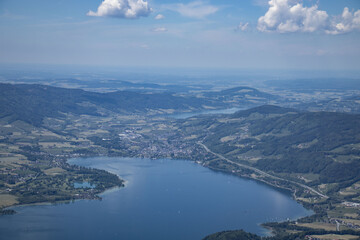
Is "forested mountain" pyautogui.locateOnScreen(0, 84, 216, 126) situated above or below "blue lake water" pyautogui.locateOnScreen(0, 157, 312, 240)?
above

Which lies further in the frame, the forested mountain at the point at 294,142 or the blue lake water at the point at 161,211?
the forested mountain at the point at 294,142

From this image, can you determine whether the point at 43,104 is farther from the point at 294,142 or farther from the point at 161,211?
the point at 161,211

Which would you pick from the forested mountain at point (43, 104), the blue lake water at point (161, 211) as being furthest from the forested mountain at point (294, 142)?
the forested mountain at point (43, 104)

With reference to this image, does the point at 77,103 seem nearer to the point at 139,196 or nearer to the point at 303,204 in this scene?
the point at 139,196

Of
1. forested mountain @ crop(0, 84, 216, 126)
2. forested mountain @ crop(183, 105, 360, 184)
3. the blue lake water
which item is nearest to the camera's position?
the blue lake water

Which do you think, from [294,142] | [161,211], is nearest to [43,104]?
[294,142]

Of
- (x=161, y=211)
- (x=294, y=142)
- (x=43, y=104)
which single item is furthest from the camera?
(x=43, y=104)

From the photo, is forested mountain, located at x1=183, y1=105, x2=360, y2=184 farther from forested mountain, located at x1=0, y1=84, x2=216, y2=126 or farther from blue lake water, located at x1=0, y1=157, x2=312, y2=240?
forested mountain, located at x1=0, y1=84, x2=216, y2=126

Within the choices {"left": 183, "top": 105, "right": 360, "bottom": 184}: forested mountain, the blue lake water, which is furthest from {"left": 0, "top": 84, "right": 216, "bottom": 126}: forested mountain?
the blue lake water

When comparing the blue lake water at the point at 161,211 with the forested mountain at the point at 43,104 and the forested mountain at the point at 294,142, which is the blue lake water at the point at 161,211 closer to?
the forested mountain at the point at 294,142
